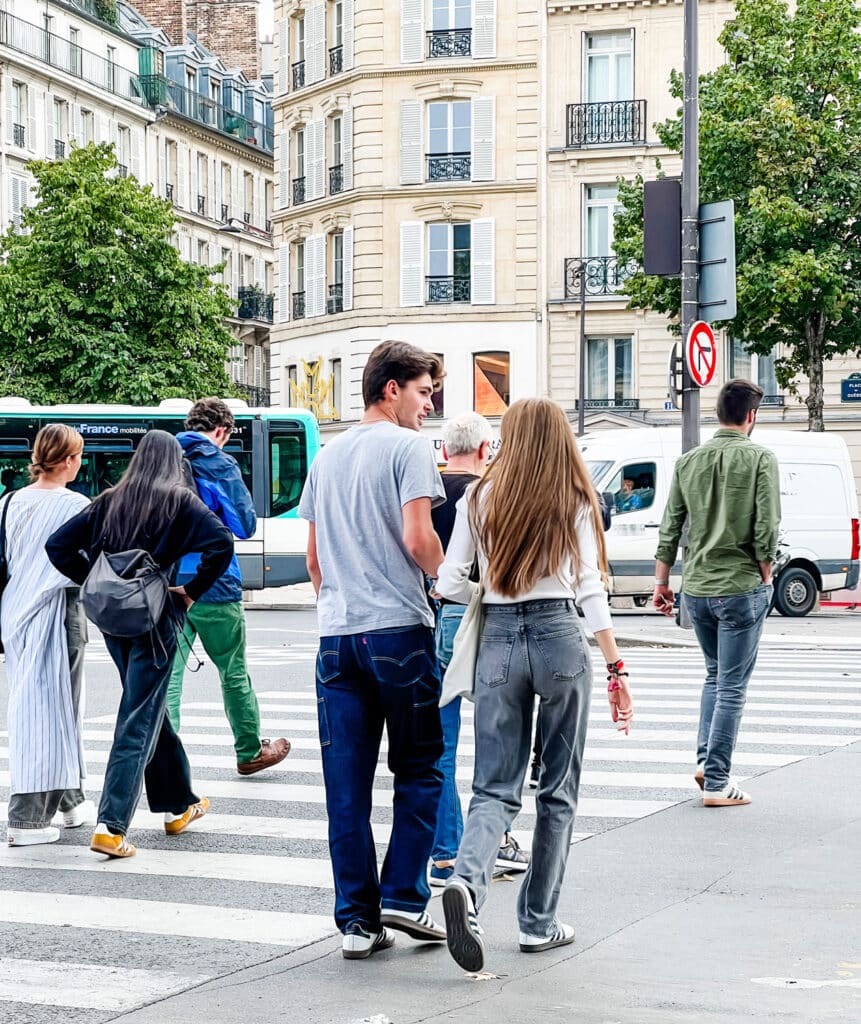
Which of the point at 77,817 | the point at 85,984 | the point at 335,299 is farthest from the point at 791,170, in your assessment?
the point at 85,984

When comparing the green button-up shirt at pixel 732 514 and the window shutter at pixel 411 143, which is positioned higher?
the window shutter at pixel 411 143

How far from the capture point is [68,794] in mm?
8203

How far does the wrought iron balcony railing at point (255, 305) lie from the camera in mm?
71188

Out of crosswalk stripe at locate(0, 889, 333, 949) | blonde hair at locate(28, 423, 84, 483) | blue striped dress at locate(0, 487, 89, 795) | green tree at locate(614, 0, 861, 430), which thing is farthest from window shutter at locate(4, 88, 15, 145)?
crosswalk stripe at locate(0, 889, 333, 949)

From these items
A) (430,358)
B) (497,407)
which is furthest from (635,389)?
(430,358)

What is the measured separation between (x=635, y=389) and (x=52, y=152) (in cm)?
2683

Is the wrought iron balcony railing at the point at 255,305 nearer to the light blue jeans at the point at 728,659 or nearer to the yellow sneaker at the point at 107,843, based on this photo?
the light blue jeans at the point at 728,659

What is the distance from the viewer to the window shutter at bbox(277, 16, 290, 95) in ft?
165

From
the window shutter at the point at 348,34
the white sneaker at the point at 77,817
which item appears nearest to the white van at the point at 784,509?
the white sneaker at the point at 77,817

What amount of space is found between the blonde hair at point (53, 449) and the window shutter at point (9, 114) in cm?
5355

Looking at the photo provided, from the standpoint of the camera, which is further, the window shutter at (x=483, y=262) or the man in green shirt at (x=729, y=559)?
the window shutter at (x=483, y=262)

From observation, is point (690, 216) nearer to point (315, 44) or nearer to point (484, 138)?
point (484, 138)

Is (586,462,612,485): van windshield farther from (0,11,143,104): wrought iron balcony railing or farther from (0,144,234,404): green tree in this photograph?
(0,11,143,104): wrought iron balcony railing

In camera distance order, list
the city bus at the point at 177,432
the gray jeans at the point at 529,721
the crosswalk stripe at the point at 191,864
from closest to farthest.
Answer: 1. the gray jeans at the point at 529,721
2. the crosswalk stripe at the point at 191,864
3. the city bus at the point at 177,432
